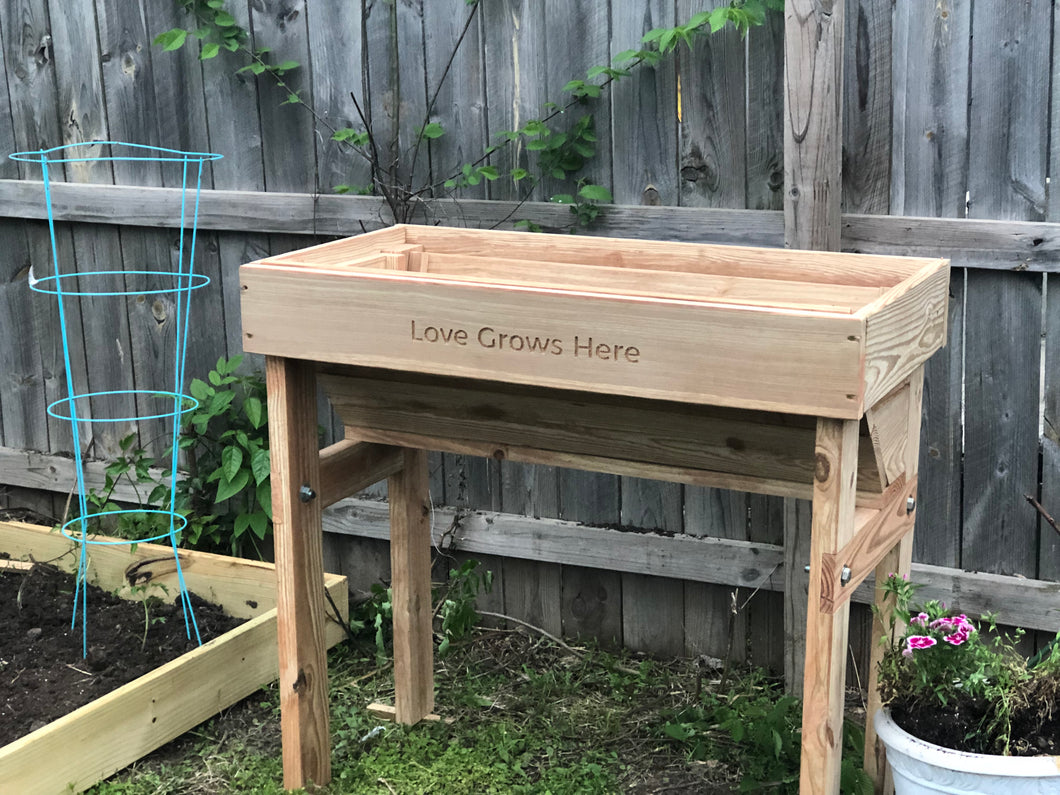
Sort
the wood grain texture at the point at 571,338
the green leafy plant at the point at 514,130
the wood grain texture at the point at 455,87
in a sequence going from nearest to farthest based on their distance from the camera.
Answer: the wood grain texture at the point at 571,338
the green leafy plant at the point at 514,130
the wood grain texture at the point at 455,87

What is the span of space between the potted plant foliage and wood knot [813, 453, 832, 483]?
406 millimetres

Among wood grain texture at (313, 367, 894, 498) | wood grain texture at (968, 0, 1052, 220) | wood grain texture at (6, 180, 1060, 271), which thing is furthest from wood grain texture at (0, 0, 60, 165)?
wood grain texture at (968, 0, 1052, 220)

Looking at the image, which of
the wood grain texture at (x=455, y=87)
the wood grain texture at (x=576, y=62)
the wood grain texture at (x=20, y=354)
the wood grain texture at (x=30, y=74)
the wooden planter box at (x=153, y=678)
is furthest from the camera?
the wood grain texture at (x=20, y=354)

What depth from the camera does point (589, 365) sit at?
2.35 m

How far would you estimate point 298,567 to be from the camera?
285 cm

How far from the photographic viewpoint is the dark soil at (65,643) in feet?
10.5

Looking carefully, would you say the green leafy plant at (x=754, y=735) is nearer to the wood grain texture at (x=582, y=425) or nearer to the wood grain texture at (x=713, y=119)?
the wood grain texture at (x=582, y=425)

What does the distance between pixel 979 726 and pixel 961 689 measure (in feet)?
0.32

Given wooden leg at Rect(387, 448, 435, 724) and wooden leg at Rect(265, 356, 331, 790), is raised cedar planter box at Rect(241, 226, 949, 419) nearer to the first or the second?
wooden leg at Rect(265, 356, 331, 790)

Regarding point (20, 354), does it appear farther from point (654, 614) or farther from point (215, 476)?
point (654, 614)

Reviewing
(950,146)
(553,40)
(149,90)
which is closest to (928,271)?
(950,146)

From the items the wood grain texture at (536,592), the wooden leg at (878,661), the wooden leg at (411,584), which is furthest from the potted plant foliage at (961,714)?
the wood grain texture at (536,592)

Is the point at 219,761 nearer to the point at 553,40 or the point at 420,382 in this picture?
the point at 420,382

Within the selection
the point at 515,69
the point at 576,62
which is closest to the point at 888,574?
the point at 576,62
